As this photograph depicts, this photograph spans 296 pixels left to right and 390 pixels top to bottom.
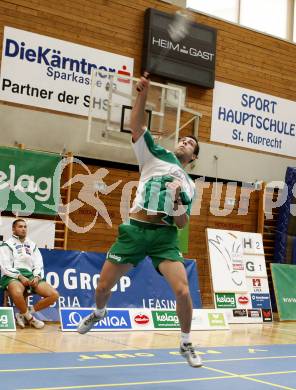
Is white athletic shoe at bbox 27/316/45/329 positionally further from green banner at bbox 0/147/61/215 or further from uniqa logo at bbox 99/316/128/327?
green banner at bbox 0/147/61/215

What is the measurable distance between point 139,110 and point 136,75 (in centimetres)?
788

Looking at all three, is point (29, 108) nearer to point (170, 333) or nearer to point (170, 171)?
point (170, 333)

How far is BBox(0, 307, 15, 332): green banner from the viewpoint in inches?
313

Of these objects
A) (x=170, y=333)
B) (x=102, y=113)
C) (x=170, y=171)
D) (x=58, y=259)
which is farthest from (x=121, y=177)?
(x=170, y=171)

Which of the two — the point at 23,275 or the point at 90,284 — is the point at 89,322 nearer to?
the point at 23,275

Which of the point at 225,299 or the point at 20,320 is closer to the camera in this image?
the point at 20,320

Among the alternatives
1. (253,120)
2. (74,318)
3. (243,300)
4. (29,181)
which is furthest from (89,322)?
(253,120)

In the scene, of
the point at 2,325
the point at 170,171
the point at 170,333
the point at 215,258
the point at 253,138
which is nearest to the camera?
the point at 170,171

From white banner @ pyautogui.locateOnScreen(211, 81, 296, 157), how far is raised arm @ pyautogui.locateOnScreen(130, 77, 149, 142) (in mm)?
8594

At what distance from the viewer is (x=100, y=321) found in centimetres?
855

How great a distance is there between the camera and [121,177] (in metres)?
12.4

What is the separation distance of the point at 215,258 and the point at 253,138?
4.21m

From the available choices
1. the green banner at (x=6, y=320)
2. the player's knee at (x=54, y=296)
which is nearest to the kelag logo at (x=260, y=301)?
the player's knee at (x=54, y=296)

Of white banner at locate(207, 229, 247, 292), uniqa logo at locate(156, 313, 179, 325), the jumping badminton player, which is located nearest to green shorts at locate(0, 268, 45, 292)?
uniqa logo at locate(156, 313, 179, 325)
